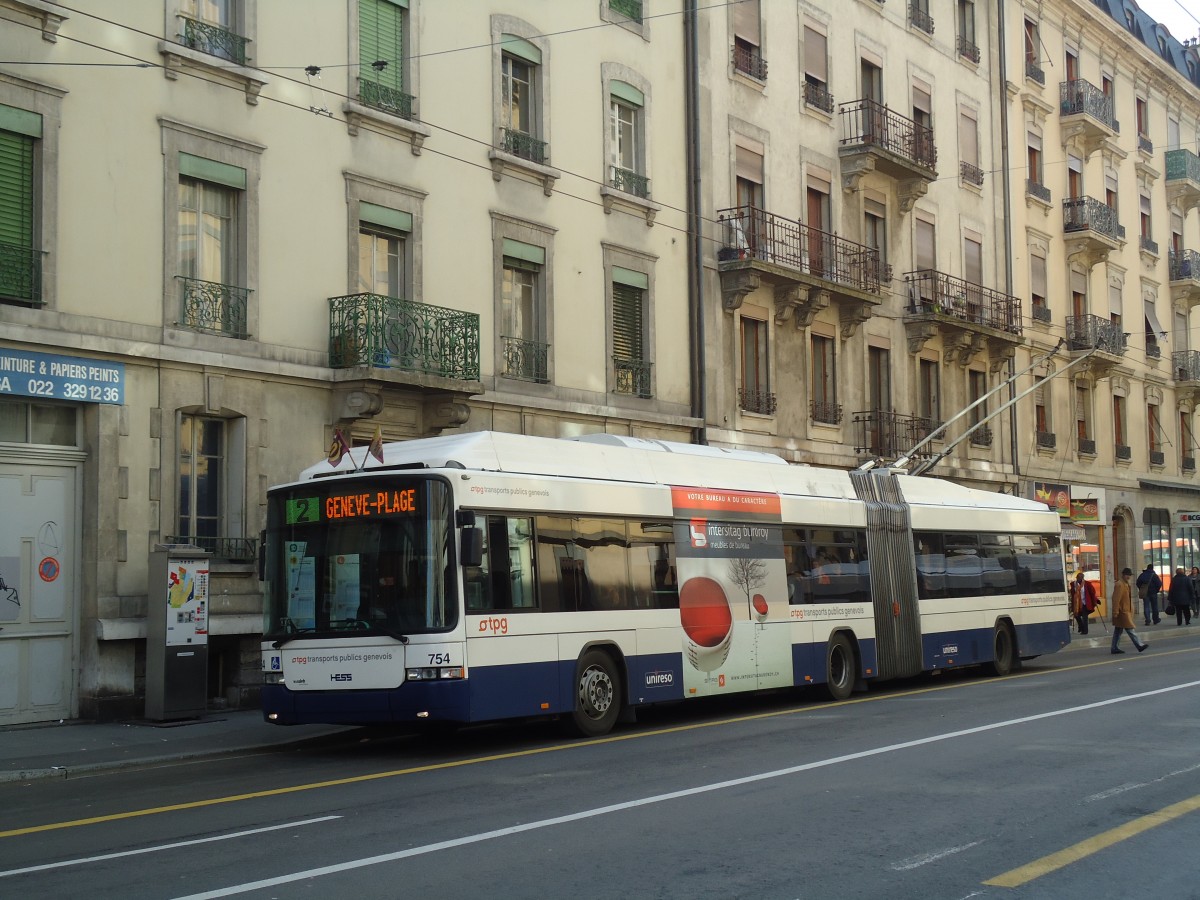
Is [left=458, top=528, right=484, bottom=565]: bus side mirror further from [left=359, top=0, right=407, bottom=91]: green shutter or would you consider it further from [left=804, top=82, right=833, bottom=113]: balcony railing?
[left=804, top=82, right=833, bottom=113]: balcony railing

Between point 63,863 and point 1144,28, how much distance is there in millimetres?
49169

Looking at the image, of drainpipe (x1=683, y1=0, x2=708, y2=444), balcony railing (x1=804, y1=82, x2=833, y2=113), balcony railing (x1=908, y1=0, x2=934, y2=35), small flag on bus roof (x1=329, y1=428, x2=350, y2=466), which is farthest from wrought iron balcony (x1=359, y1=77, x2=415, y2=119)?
balcony railing (x1=908, y1=0, x2=934, y2=35)

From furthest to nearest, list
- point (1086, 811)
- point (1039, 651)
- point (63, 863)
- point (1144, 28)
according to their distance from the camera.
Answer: point (1144, 28) < point (1039, 651) < point (1086, 811) < point (63, 863)

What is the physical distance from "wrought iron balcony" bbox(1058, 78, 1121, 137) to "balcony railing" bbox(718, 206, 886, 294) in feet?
41.7

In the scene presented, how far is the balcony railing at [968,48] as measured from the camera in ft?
121

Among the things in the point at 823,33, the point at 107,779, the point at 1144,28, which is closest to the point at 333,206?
the point at 107,779

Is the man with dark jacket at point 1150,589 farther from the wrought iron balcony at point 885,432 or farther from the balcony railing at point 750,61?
the balcony railing at point 750,61

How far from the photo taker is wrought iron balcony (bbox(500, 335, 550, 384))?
22.7 metres

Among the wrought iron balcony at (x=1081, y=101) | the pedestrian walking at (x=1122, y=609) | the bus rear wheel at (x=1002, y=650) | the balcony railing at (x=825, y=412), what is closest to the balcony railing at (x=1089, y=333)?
the wrought iron balcony at (x=1081, y=101)

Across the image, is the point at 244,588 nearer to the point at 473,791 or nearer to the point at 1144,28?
the point at 473,791

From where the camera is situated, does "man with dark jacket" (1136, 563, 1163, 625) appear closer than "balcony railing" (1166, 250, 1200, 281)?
Yes

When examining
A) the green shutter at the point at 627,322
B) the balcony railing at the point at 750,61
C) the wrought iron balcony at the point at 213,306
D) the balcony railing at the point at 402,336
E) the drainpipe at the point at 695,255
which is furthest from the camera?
the balcony railing at the point at 750,61

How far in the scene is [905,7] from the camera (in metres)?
34.5

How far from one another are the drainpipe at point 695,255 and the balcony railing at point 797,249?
773 mm
